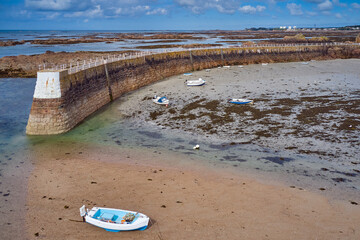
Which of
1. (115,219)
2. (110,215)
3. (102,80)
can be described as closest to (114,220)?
(115,219)

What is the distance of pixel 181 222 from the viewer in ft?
33.6

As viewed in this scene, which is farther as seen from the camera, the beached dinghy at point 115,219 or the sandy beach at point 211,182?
the sandy beach at point 211,182

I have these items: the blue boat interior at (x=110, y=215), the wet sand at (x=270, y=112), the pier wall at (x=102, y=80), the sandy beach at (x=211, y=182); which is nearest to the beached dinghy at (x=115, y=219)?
the blue boat interior at (x=110, y=215)

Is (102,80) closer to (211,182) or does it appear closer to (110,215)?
(211,182)

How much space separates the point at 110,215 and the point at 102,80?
19.2 meters

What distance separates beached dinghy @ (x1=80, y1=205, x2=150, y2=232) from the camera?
9.46 m

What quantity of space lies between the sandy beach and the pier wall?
253cm

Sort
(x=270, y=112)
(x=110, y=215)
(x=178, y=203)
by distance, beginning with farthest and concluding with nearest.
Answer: (x=270, y=112) → (x=178, y=203) → (x=110, y=215)

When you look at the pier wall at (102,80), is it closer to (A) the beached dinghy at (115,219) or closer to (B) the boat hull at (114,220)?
(A) the beached dinghy at (115,219)

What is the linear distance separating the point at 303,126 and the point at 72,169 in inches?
600

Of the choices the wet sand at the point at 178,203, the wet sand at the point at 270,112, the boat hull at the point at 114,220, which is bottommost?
the wet sand at the point at 178,203

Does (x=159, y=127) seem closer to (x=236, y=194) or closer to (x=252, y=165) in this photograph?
(x=252, y=165)

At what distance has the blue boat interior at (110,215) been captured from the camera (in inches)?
385

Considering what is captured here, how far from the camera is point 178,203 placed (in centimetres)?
1141
